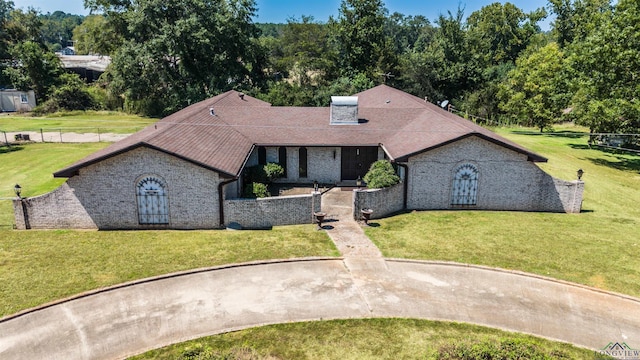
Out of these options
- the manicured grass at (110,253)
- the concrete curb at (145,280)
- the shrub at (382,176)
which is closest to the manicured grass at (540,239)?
the shrub at (382,176)

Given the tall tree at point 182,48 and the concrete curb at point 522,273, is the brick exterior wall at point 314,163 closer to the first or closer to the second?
the concrete curb at point 522,273

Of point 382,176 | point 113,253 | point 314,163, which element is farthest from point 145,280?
point 314,163

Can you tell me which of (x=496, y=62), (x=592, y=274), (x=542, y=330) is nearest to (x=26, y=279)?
(x=542, y=330)

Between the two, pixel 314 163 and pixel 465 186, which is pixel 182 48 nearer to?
pixel 314 163

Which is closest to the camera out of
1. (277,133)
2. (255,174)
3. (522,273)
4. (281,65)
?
(522,273)

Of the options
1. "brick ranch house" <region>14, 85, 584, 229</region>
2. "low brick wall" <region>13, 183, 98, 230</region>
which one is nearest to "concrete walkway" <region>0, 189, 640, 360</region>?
"brick ranch house" <region>14, 85, 584, 229</region>
